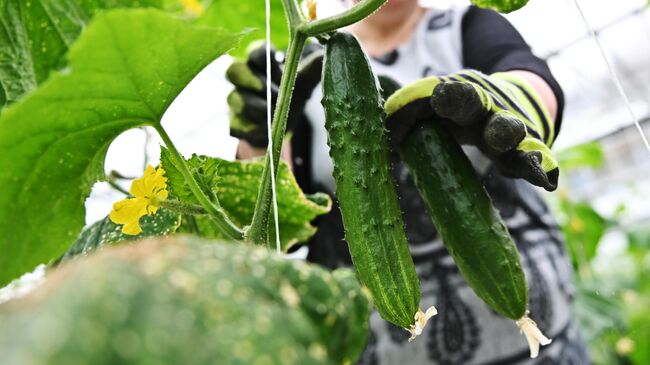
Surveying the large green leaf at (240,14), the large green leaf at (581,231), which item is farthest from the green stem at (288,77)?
the large green leaf at (581,231)

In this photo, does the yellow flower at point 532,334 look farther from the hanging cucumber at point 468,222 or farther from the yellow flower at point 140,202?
Answer: the yellow flower at point 140,202

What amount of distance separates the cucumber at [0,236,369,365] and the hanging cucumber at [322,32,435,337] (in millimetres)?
292

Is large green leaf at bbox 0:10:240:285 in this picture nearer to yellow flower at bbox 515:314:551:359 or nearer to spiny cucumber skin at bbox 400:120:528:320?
spiny cucumber skin at bbox 400:120:528:320

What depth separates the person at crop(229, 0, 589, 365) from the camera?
1.09 m

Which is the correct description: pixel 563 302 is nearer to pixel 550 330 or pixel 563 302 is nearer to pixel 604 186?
pixel 550 330

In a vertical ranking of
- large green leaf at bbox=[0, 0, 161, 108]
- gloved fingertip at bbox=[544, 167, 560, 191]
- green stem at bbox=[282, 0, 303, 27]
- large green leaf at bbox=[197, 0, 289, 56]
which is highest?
large green leaf at bbox=[0, 0, 161, 108]

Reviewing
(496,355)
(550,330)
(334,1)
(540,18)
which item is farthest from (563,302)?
(540,18)

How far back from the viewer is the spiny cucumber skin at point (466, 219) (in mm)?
676

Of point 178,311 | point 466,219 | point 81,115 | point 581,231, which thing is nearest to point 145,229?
Result: point 81,115

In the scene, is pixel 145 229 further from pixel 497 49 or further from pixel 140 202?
pixel 497 49

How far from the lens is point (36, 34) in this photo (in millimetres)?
665

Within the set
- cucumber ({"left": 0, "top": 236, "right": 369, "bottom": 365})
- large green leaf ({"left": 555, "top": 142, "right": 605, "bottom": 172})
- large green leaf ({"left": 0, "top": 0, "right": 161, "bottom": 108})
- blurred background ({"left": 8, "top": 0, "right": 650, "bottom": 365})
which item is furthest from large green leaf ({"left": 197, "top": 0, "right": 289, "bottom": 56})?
large green leaf ({"left": 555, "top": 142, "right": 605, "bottom": 172})

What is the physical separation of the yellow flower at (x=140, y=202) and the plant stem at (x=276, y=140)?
0.27ft

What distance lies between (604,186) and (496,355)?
8.98 m
